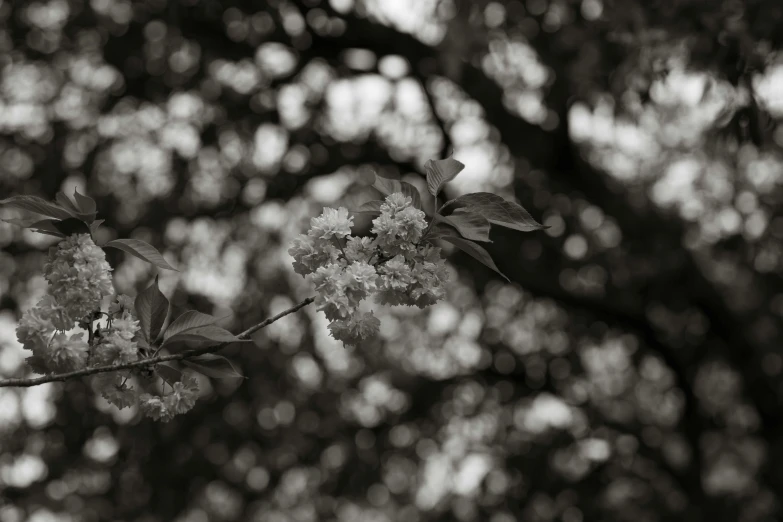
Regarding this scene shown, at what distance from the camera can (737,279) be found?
6.06 meters

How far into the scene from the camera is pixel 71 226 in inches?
53.1

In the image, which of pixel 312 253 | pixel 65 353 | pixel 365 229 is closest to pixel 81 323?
pixel 65 353

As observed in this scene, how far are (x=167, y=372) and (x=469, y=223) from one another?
0.57 meters

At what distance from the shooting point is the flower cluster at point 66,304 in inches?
51.8

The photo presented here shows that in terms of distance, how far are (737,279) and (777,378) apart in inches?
44.7

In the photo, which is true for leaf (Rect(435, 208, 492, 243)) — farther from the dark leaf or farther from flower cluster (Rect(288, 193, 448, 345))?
the dark leaf

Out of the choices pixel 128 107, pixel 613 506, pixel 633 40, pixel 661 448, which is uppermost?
pixel 633 40

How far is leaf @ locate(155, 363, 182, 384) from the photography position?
1408mm

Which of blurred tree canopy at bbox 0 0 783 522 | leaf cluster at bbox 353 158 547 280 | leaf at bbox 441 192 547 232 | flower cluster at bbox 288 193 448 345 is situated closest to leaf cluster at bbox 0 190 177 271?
flower cluster at bbox 288 193 448 345

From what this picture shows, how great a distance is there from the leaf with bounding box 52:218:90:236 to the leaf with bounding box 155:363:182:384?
0.25 m

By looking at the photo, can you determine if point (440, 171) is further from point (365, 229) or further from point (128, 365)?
point (365, 229)

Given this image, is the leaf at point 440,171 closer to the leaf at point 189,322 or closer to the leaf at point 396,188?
the leaf at point 396,188

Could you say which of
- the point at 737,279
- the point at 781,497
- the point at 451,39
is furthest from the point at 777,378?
the point at 451,39

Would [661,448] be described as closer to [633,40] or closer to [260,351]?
[260,351]
